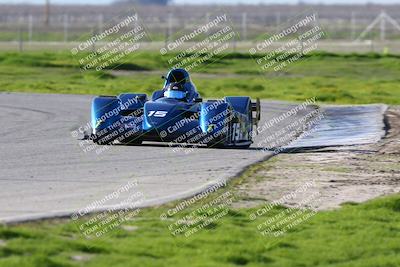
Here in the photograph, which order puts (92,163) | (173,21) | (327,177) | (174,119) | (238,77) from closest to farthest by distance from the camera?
1. (327,177)
2. (92,163)
3. (174,119)
4. (238,77)
5. (173,21)

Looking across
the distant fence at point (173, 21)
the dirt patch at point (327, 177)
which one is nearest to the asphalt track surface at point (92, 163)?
the dirt patch at point (327, 177)

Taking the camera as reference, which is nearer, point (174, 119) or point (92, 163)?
point (92, 163)

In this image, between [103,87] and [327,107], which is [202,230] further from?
[103,87]

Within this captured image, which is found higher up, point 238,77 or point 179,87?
point 179,87

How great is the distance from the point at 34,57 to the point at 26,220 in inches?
1589

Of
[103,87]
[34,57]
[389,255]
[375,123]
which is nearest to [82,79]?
[103,87]

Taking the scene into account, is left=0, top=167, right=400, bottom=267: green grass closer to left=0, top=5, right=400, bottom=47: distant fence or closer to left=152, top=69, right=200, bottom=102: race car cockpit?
left=152, top=69, right=200, bottom=102: race car cockpit

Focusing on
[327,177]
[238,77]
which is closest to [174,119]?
[327,177]

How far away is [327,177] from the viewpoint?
14.7 m

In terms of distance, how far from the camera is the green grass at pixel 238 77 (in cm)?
3578

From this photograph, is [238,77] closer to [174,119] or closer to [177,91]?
[177,91]

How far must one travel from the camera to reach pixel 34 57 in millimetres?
50031

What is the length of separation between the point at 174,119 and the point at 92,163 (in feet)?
8.16

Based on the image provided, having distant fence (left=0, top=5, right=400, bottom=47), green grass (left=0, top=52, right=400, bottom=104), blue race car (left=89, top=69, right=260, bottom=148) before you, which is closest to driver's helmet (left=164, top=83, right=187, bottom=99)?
blue race car (left=89, top=69, right=260, bottom=148)
